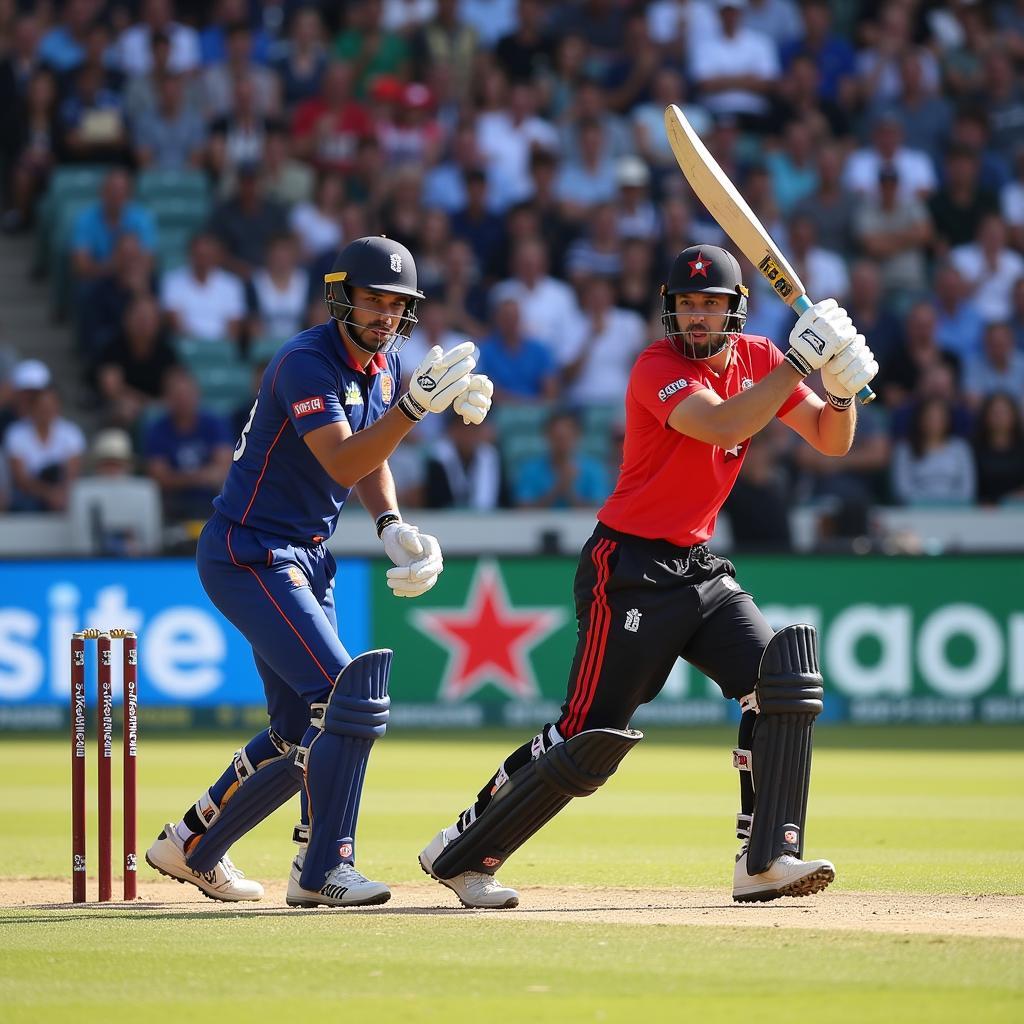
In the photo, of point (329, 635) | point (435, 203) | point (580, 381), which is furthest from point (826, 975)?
Answer: point (435, 203)

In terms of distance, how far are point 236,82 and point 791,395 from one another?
39.3 feet

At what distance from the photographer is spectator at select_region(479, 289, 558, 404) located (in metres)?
15.8

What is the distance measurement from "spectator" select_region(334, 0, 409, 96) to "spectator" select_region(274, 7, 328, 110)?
370mm

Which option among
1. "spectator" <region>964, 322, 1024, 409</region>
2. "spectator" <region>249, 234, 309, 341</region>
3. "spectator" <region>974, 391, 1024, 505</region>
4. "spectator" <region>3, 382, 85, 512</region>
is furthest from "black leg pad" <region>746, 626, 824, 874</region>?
"spectator" <region>964, 322, 1024, 409</region>

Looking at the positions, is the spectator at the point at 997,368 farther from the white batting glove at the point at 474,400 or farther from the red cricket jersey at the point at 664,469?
the white batting glove at the point at 474,400

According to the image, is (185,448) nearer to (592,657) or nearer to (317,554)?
(317,554)

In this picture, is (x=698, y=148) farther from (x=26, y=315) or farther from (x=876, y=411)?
(x=26, y=315)

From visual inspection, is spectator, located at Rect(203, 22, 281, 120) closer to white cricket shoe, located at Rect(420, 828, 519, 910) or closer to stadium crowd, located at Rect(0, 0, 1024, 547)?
stadium crowd, located at Rect(0, 0, 1024, 547)

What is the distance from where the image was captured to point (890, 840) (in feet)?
26.9

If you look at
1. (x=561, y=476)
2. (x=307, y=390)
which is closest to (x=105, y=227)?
(x=561, y=476)

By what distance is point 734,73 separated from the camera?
18.6m

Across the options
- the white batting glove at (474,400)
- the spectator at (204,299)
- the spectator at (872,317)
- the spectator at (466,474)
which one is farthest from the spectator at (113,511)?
the white batting glove at (474,400)

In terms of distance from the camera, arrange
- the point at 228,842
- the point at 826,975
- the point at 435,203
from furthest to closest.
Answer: the point at 435,203, the point at 228,842, the point at 826,975

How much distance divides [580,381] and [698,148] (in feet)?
30.3
